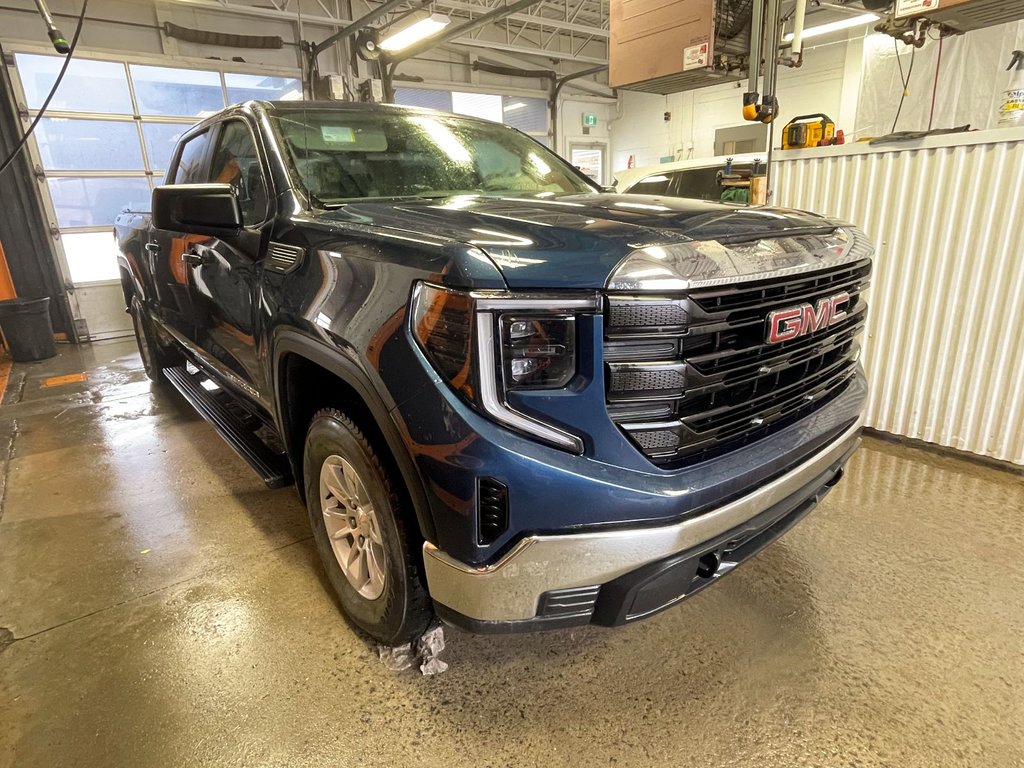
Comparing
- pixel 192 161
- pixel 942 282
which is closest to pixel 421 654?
pixel 192 161

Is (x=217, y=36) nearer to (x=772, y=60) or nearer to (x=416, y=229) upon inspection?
(x=772, y=60)

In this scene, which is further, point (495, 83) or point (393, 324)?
point (495, 83)

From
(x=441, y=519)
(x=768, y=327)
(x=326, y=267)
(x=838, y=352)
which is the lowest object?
(x=441, y=519)

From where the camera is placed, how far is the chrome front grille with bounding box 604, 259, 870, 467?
129 cm

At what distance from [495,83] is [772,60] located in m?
9.50

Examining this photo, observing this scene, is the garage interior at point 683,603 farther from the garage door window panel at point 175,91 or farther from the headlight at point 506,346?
the garage door window panel at point 175,91

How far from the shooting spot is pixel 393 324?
54.2 inches

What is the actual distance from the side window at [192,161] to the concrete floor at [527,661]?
5.60ft

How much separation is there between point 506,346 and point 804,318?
33.6 inches

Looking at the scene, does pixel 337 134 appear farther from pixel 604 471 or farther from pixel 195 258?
pixel 604 471

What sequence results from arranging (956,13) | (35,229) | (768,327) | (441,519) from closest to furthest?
(441,519) → (768,327) → (956,13) → (35,229)

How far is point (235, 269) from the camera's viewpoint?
225 cm

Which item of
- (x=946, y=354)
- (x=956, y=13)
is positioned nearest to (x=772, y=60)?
(x=956, y=13)

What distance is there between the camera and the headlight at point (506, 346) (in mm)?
1226
